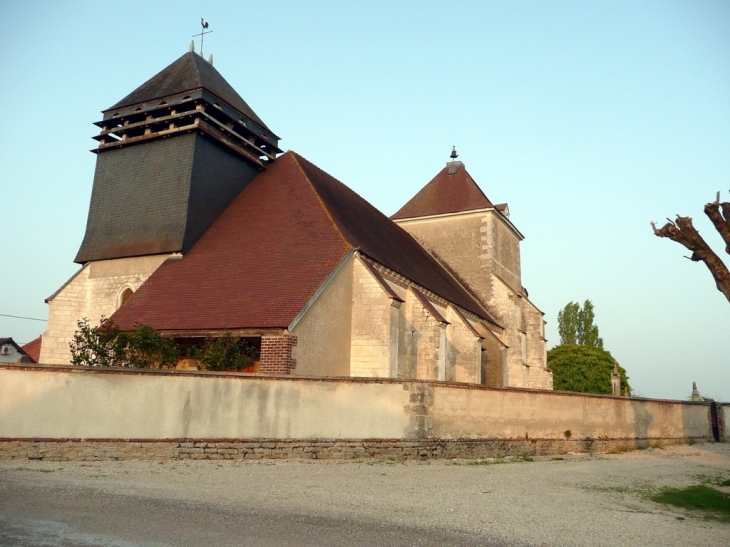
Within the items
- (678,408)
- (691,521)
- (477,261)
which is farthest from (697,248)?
(477,261)

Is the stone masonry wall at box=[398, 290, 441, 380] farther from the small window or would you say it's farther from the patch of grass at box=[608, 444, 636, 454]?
the small window

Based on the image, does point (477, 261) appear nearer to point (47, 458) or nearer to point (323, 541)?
point (47, 458)

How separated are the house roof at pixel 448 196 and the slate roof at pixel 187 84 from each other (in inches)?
400

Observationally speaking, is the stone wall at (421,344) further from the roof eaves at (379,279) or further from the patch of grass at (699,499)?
the patch of grass at (699,499)

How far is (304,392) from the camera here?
11.4 metres

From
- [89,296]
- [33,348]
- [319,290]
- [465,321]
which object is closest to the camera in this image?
[319,290]

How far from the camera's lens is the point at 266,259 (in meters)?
16.0

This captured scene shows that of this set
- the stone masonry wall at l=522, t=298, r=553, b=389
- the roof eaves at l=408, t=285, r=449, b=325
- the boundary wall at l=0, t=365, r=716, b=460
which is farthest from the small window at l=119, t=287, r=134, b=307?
the stone masonry wall at l=522, t=298, r=553, b=389

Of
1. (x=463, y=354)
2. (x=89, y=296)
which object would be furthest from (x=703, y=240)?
(x=89, y=296)

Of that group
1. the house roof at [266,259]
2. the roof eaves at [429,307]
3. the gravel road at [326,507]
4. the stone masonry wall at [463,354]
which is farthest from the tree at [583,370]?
the gravel road at [326,507]

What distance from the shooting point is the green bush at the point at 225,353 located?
1306 cm

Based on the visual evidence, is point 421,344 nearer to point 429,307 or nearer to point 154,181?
point 429,307

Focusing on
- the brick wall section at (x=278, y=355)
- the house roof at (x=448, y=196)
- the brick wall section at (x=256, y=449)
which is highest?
the house roof at (x=448, y=196)

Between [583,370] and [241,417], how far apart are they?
28588mm
